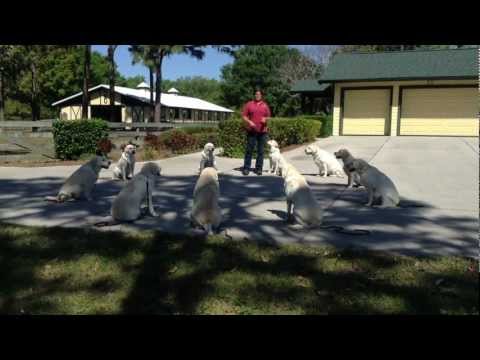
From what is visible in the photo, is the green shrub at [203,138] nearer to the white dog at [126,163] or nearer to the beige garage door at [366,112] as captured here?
the white dog at [126,163]

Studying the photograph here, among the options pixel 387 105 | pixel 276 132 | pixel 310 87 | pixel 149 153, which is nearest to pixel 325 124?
pixel 387 105

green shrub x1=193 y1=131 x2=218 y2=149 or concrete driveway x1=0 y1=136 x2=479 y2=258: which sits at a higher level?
green shrub x1=193 y1=131 x2=218 y2=149

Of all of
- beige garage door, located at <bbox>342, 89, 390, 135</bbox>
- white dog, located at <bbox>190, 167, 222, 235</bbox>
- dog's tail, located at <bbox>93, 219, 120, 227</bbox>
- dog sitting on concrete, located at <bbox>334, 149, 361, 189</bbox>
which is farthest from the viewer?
beige garage door, located at <bbox>342, 89, 390, 135</bbox>

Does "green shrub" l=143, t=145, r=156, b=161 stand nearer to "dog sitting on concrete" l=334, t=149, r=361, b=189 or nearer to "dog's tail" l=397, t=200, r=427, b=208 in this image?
"dog sitting on concrete" l=334, t=149, r=361, b=189

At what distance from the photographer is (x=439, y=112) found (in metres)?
26.7

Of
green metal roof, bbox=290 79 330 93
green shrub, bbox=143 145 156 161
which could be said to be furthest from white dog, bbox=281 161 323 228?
green metal roof, bbox=290 79 330 93

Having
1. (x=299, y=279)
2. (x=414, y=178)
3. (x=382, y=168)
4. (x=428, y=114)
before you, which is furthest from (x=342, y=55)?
(x=299, y=279)

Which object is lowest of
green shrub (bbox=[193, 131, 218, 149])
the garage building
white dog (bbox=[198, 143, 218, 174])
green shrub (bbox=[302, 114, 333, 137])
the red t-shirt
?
Answer: white dog (bbox=[198, 143, 218, 174])

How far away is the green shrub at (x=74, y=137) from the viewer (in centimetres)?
1466

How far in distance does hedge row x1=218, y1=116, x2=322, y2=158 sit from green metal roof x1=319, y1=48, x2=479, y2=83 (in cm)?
559

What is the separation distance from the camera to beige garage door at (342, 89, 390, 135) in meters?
27.8

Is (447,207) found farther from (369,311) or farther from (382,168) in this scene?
(382,168)

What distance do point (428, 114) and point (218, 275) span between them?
26.4 m

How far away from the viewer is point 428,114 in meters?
26.9
